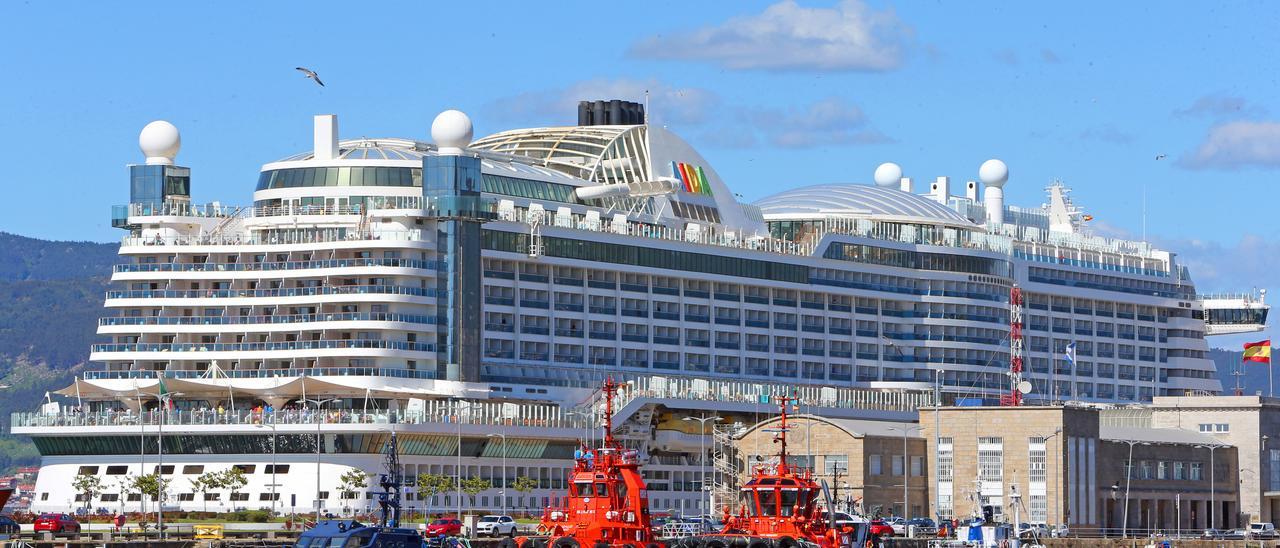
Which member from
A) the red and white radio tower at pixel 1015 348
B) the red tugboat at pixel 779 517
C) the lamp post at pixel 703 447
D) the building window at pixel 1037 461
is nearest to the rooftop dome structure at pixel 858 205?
the red and white radio tower at pixel 1015 348

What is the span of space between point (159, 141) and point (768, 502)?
72.6 m

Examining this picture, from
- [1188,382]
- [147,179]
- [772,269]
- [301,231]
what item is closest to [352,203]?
[301,231]

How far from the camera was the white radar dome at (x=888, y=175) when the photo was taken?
19512 cm

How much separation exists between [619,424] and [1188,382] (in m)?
70.7

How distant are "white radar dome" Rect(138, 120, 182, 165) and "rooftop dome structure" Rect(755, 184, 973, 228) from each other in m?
49.4

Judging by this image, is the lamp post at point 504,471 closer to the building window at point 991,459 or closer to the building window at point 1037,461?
the building window at point 991,459

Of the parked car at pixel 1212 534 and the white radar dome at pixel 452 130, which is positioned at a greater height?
the white radar dome at pixel 452 130

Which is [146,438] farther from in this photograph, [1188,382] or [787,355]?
[1188,382]

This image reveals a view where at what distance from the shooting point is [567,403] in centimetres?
14912

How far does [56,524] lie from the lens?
11606cm

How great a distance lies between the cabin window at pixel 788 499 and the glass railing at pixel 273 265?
2265 inches

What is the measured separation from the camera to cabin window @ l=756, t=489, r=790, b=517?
286 feet

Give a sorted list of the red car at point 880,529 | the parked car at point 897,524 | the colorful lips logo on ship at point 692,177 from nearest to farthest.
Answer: the red car at point 880,529, the parked car at point 897,524, the colorful lips logo on ship at point 692,177

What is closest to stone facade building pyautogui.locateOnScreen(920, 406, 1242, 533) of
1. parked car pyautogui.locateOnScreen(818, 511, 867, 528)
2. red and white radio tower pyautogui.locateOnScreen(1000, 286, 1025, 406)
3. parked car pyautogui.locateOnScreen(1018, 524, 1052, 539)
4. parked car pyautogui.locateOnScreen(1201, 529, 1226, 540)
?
parked car pyautogui.locateOnScreen(1018, 524, 1052, 539)
